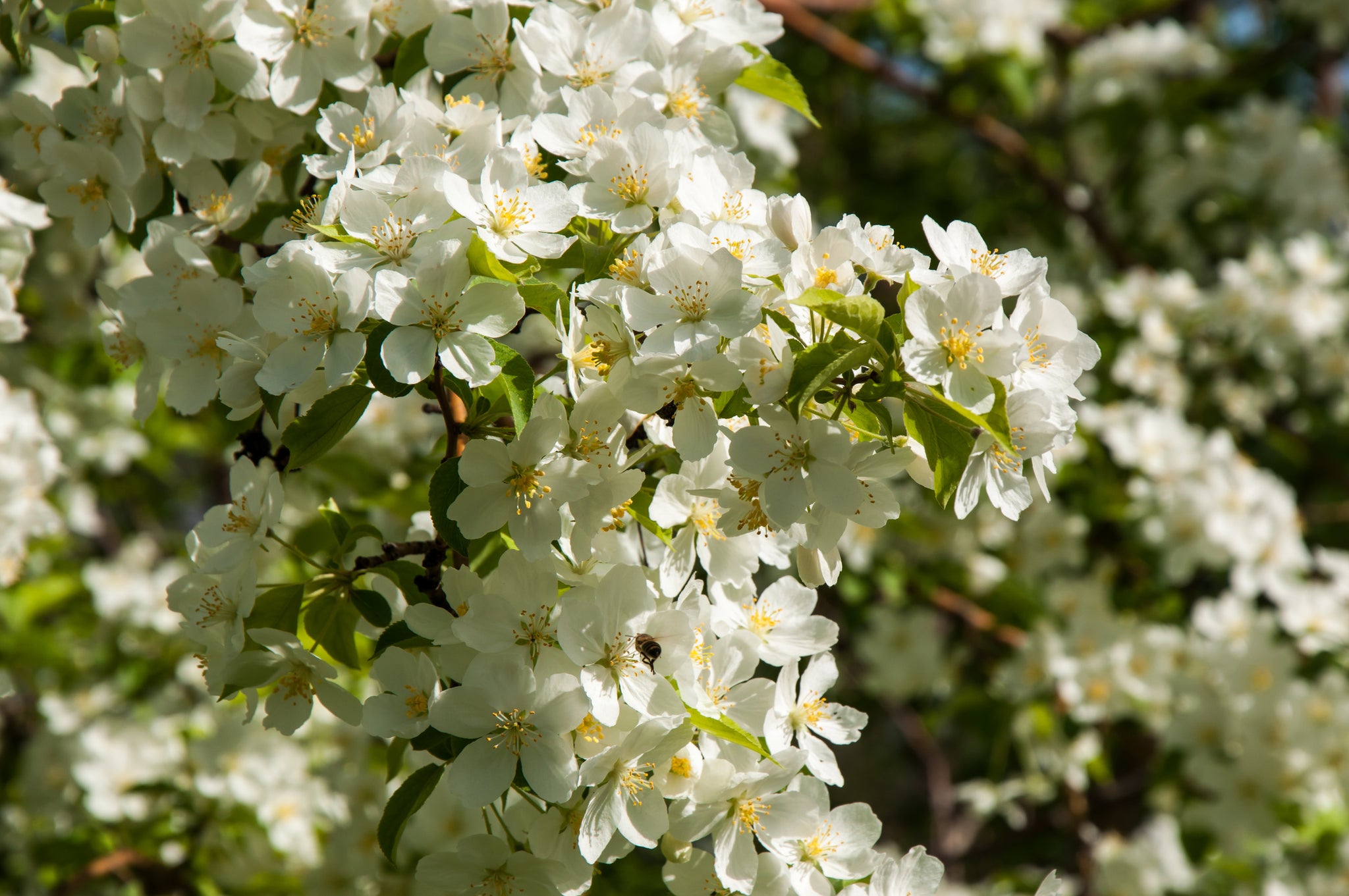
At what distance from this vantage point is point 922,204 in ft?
15.7

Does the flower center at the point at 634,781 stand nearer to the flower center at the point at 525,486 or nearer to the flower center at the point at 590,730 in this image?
the flower center at the point at 590,730

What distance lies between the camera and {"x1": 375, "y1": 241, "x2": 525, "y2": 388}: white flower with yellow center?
3.65 feet

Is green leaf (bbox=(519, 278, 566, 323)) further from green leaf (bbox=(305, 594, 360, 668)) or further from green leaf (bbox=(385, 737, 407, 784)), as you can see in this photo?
green leaf (bbox=(385, 737, 407, 784))

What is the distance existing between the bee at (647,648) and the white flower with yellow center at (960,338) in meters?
0.41

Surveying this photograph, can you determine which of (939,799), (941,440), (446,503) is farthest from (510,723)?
(939,799)

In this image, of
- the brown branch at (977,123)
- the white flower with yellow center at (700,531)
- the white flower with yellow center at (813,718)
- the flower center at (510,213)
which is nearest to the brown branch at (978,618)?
the brown branch at (977,123)

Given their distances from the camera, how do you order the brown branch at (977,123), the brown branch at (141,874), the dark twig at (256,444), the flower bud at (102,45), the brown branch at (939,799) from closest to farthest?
the dark twig at (256,444)
the flower bud at (102,45)
the brown branch at (141,874)
the brown branch at (977,123)
the brown branch at (939,799)

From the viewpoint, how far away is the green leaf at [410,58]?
5.18 feet

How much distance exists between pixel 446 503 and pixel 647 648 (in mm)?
282

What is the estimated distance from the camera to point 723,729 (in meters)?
1.17

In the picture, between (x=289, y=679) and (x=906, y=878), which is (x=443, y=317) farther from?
(x=906, y=878)

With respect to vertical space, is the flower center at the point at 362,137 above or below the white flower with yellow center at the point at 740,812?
above

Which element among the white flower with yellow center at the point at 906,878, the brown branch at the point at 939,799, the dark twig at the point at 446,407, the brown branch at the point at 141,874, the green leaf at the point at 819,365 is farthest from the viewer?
the brown branch at the point at 939,799

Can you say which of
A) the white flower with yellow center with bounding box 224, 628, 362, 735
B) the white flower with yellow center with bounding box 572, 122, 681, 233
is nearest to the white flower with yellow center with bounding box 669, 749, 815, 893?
the white flower with yellow center with bounding box 224, 628, 362, 735
